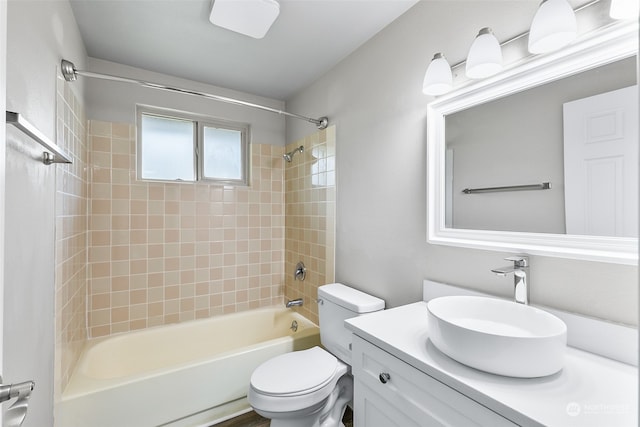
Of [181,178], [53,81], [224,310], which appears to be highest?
[53,81]

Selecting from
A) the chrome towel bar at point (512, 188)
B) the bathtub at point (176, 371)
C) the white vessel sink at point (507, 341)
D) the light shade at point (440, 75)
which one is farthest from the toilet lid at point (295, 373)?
the light shade at point (440, 75)

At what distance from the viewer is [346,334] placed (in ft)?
5.33

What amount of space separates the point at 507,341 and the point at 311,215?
5.59ft

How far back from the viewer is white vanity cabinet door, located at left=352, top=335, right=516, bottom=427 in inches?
28.4

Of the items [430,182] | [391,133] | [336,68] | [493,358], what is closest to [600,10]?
[430,182]

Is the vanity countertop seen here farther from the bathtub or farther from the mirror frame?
the bathtub

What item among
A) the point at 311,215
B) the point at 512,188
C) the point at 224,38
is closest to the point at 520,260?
the point at 512,188

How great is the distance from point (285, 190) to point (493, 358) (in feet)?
7.27

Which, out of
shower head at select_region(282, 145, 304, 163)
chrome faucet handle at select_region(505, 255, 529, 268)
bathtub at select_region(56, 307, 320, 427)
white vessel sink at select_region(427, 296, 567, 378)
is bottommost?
bathtub at select_region(56, 307, 320, 427)

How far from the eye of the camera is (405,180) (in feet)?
4.92

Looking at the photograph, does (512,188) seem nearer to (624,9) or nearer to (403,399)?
(624,9)

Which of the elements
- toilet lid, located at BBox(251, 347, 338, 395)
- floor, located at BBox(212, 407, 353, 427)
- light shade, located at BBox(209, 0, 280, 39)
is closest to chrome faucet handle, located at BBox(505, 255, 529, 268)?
toilet lid, located at BBox(251, 347, 338, 395)

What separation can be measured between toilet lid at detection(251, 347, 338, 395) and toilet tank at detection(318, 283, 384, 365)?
0.27ft

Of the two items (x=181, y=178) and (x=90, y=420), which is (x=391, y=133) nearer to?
(x=181, y=178)
